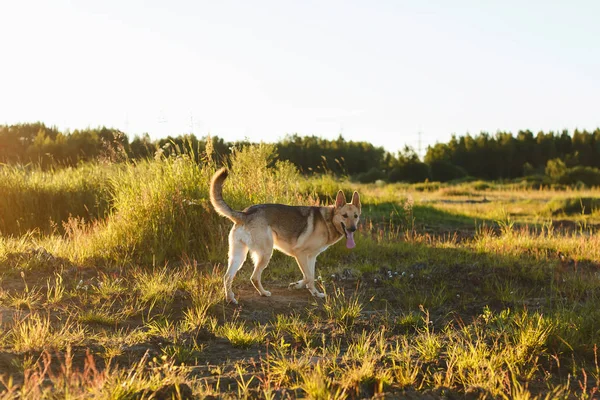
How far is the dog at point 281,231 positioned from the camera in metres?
6.73

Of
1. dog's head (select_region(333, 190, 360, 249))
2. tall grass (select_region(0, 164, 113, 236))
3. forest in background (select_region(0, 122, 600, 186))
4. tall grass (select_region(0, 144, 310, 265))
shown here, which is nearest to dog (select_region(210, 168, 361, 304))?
dog's head (select_region(333, 190, 360, 249))

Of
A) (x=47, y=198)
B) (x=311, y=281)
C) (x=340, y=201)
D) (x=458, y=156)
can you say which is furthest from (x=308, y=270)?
(x=458, y=156)

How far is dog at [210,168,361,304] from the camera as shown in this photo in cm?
673

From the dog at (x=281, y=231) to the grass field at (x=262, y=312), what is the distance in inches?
12.7

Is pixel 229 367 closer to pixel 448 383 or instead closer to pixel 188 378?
pixel 188 378

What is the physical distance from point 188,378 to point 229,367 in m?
0.44

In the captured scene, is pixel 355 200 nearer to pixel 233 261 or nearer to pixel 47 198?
pixel 233 261

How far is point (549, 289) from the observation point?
7.66m

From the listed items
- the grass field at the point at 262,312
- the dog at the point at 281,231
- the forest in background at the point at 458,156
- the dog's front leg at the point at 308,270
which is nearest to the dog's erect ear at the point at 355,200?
the dog at the point at 281,231

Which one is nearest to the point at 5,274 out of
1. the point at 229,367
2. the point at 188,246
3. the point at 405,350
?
the point at 188,246

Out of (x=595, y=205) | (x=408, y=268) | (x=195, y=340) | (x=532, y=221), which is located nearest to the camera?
(x=195, y=340)

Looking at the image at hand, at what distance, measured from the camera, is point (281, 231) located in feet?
23.5

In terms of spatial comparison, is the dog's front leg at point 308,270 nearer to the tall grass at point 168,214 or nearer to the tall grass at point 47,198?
the tall grass at point 168,214

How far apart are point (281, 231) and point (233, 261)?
0.82 meters
